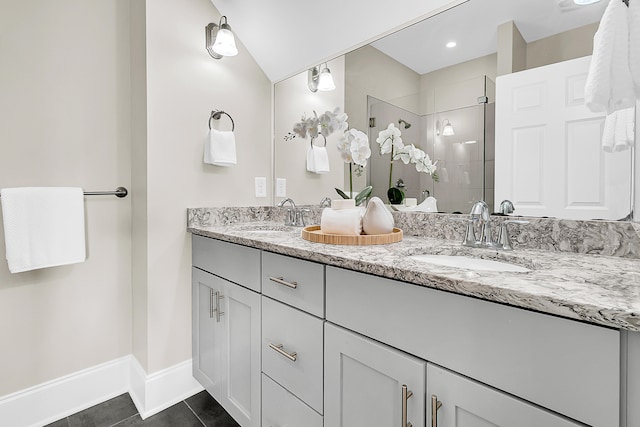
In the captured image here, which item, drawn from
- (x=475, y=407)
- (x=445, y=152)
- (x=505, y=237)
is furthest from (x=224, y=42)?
(x=475, y=407)

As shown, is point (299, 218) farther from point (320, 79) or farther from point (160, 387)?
point (160, 387)

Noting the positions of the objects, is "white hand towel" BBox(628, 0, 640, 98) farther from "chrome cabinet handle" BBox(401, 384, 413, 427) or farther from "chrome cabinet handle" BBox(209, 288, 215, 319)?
"chrome cabinet handle" BBox(209, 288, 215, 319)

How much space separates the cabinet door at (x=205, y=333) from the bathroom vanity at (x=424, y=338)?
0.55 ft

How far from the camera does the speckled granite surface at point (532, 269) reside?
540 mm

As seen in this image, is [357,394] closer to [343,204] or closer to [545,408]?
[545,408]

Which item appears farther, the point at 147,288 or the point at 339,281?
the point at 147,288

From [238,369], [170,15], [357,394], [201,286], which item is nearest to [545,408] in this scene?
[357,394]

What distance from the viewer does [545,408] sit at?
0.58 meters

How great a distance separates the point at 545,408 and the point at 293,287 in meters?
0.70

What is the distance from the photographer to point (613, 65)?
0.78 meters

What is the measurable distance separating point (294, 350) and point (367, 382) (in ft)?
0.99

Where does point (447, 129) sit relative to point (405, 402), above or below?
above

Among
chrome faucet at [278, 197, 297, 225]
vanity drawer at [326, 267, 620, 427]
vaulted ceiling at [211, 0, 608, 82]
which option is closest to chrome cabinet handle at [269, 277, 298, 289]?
vanity drawer at [326, 267, 620, 427]

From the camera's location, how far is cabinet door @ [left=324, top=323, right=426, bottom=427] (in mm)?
760
